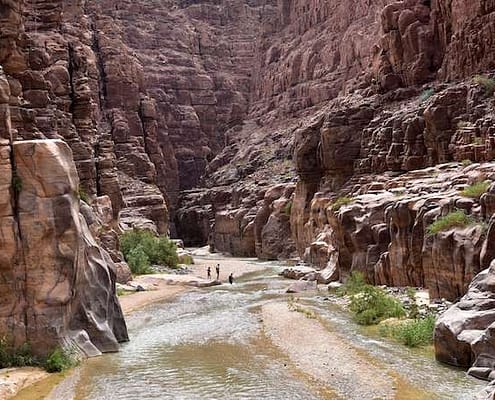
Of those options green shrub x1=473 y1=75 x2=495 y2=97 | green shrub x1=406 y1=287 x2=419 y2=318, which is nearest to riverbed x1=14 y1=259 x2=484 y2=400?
green shrub x1=406 y1=287 x2=419 y2=318

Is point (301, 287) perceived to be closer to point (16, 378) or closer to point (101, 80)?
point (16, 378)

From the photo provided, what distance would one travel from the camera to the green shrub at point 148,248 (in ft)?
186

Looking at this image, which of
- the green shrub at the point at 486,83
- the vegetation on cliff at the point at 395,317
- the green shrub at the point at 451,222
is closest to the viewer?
the vegetation on cliff at the point at 395,317

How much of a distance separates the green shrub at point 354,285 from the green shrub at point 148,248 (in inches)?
910

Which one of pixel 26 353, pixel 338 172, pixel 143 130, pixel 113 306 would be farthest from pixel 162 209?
pixel 26 353

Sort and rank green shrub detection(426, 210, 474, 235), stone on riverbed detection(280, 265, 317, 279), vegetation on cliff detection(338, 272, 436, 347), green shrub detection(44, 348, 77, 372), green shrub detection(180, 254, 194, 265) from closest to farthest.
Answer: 1. green shrub detection(44, 348, 77, 372)
2. vegetation on cliff detection(338, 272, 436, 347)
3. green shrub detection(426, 210, 474, 235)
4. stone on riverbed detection(280, 265, 317, 279)
5. green shrub detection(180, 254, 194, 265)

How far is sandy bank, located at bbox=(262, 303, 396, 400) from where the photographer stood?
58.9 ft

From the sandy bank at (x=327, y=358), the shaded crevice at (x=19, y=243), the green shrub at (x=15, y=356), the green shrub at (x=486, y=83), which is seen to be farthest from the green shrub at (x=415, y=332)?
the green shrub at (x=486, y=83)

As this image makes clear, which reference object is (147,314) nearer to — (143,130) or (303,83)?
(143,130)

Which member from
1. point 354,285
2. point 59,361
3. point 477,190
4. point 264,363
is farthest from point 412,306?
point 59,361

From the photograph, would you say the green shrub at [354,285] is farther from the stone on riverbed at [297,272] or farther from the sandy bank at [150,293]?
the sandy bank at [150,293]

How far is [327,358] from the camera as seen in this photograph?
70.6 ft

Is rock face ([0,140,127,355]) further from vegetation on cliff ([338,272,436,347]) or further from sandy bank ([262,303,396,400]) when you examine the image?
vegetation on cliff ([338,272,436,347])

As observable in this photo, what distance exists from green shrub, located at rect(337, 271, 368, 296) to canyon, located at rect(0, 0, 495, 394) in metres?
0.80
